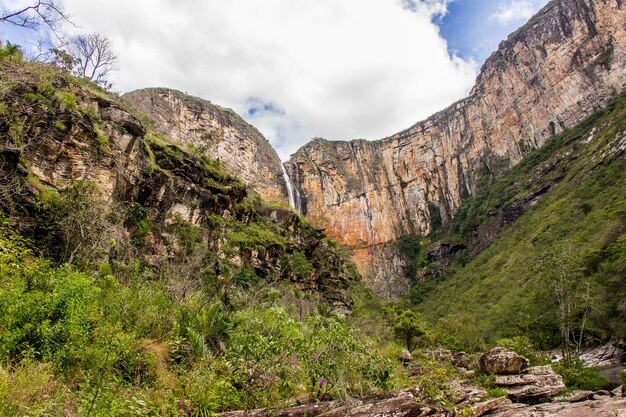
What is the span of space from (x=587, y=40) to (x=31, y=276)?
279 feet

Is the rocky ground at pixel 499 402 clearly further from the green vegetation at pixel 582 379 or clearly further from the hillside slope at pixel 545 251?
the hillside slope at pixel 545 251

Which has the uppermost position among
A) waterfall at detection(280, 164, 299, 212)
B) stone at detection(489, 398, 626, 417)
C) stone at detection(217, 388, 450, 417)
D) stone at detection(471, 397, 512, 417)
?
waterfall at detection(280, 164, 299, 212)

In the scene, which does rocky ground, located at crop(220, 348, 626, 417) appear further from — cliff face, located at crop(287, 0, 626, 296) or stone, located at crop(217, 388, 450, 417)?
cliff face, located at crop(287, 0, 626, 296)

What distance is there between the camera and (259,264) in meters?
29.9

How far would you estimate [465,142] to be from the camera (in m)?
81.2

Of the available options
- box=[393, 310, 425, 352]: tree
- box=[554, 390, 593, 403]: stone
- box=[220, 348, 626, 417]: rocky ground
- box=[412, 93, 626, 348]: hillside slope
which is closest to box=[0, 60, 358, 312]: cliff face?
box=[393, 310, 425, 352]: tree

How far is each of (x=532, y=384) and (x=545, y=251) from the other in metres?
26.9

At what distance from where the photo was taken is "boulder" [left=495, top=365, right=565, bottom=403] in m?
9.29

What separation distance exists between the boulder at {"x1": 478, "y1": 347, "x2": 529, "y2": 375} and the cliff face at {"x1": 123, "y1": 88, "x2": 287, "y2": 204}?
55.5 m

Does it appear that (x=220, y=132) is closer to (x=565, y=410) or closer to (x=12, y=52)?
(x=12, y=52)

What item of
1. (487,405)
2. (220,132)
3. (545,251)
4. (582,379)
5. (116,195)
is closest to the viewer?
(487,405)

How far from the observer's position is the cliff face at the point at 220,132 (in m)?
66.4

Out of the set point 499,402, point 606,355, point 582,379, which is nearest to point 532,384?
point 499,402

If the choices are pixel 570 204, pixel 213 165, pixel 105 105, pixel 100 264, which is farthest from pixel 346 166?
pixel 100 264
